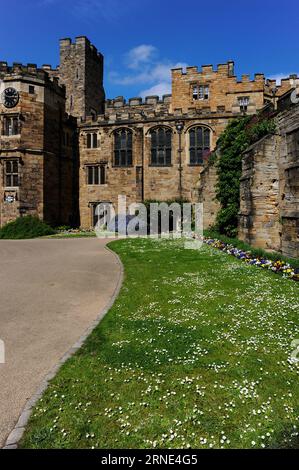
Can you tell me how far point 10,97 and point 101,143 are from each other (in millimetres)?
8979

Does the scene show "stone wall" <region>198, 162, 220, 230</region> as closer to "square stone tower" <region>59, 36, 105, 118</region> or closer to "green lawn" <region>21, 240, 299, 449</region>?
"green lawn" <region>21, 240, 299, 449</region>

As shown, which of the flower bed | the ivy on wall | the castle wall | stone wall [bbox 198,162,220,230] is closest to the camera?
the flower bed

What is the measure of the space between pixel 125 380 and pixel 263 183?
10542 mm

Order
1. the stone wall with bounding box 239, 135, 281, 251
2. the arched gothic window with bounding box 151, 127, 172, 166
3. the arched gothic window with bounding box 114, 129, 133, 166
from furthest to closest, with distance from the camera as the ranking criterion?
the arched gothic window with bounding box 114, 129, 133, 166
the arched gothic window with bounding box 151, 127, 172, 166
the stone wall with bounding box 239, 135, 281, 251

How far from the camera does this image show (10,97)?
25469mm

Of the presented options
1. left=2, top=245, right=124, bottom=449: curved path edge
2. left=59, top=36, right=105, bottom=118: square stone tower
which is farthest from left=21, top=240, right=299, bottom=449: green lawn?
left=59, top=36, right=105, bottom=118: square stone tower

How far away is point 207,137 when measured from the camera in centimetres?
2866

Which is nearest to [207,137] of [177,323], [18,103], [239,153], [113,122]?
[113,122]

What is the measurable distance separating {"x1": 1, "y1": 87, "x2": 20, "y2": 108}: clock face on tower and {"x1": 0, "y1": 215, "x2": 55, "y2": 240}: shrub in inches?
388

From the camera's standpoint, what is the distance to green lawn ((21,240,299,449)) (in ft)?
9.83

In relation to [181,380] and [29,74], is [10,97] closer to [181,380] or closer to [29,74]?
[29,74]

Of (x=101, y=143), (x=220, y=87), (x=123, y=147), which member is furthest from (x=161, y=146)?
(x=220, y=87)

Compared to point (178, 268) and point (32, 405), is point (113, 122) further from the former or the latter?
point (32, 405)

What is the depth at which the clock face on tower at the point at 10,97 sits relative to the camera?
2534 cm
